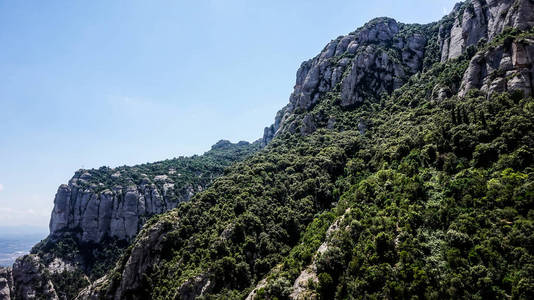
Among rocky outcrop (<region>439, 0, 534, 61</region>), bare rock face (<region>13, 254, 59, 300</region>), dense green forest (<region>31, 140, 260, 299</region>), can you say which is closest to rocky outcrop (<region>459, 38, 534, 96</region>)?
rocky outcrop (<region>439, 0, 534, 61</region>)

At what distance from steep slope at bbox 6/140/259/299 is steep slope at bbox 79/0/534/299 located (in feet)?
157

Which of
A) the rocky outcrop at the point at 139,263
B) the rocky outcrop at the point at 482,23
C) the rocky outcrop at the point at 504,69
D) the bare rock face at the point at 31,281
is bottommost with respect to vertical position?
the bare rock face at the point at 31,281

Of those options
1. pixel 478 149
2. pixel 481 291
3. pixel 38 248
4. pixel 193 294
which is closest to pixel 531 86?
pixel 478 149

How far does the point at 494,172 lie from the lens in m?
42.1

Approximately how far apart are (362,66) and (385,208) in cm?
9426

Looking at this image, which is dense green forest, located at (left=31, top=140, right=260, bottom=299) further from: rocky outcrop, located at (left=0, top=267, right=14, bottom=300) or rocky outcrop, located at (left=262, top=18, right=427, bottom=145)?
rocky outcrop, located at (left=262, top=18, right=427, bottom=145)

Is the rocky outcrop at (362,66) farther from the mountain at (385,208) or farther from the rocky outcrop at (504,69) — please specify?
the rocky outcrop at (504,69)

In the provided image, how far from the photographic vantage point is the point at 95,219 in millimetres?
129500

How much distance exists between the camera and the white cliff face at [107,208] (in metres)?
128

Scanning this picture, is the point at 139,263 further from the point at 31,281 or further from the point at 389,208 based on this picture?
the point at 31,281

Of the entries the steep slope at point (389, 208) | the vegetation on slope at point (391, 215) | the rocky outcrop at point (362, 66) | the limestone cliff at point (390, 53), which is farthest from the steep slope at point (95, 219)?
the limestone cliff at point (390, 53)

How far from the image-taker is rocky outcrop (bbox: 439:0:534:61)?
71.3 metres

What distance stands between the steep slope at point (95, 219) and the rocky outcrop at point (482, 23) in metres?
136

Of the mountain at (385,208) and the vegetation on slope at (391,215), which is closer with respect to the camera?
the vegetation on slope at (391,215)
